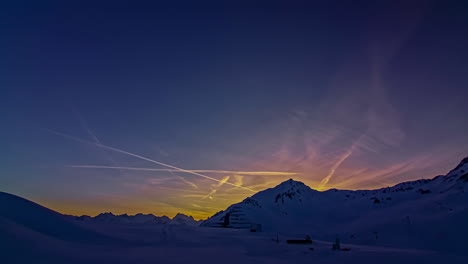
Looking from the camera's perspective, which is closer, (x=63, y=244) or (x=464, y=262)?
(x=63, y=244)

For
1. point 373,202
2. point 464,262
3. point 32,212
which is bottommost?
point 464,262

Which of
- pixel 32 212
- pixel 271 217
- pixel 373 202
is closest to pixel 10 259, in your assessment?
pixel 32 212

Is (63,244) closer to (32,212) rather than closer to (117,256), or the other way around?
(117,256)

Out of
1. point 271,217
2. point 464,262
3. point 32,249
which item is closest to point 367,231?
point 464,262

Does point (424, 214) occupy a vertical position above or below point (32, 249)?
above

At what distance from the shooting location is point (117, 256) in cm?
1384

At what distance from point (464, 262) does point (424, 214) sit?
61.6 meters

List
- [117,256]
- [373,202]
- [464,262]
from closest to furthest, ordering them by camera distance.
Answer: [117,256] → [464,262] → [373,202]

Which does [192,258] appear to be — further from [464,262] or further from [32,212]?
[464,262]

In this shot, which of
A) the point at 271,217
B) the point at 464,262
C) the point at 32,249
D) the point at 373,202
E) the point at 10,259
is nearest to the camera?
the point at 10,259

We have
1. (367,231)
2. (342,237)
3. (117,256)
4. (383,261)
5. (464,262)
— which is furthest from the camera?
(342,237)

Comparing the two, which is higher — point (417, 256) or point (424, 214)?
point (424, 214)

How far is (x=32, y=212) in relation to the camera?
56.5 ft

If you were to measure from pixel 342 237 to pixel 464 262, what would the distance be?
7517cm
